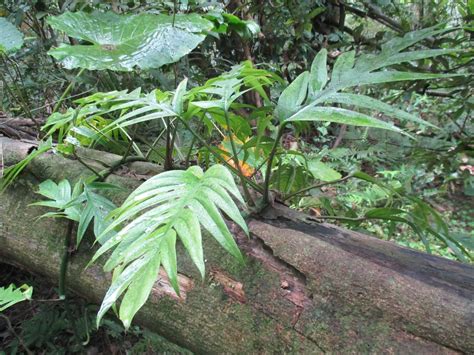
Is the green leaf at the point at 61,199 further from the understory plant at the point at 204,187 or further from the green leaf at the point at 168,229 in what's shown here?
the green leaf at the point at 168,229

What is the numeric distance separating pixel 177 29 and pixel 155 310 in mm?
906

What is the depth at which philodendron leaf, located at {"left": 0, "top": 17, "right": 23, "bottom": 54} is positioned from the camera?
1294mm

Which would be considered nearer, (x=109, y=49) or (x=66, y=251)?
(x=66, y=251)

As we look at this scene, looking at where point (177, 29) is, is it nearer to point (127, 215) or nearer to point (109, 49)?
point (109, 49)

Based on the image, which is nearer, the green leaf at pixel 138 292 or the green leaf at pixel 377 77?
the green leaf at pixel 138 292

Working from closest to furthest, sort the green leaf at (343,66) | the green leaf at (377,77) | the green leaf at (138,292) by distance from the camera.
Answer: the green leaf at (138,292) < the green leaf at (377,77) < the green leaf at (343,66)

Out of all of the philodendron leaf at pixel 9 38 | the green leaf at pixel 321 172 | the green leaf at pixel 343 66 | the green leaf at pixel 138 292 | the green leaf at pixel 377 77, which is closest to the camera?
the green leaf at pixel 138 292

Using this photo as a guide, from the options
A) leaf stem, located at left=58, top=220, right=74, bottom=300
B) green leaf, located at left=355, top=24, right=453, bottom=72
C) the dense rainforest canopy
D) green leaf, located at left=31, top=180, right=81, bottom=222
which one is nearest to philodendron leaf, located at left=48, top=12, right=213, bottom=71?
the dense rainforest canopy

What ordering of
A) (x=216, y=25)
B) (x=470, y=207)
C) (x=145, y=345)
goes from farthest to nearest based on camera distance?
1. (x=470, y=207)
2. (x=145, y=345)
3. (x=216, y=25)

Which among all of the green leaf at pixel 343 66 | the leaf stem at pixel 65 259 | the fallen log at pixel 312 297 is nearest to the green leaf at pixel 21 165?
the leaf stem at pixel 65 259

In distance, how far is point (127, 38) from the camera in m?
1.28

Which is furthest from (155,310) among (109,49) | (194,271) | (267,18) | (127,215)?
(267,18)

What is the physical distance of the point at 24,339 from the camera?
151 centimetres

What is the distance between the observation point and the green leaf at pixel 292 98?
66 cm
